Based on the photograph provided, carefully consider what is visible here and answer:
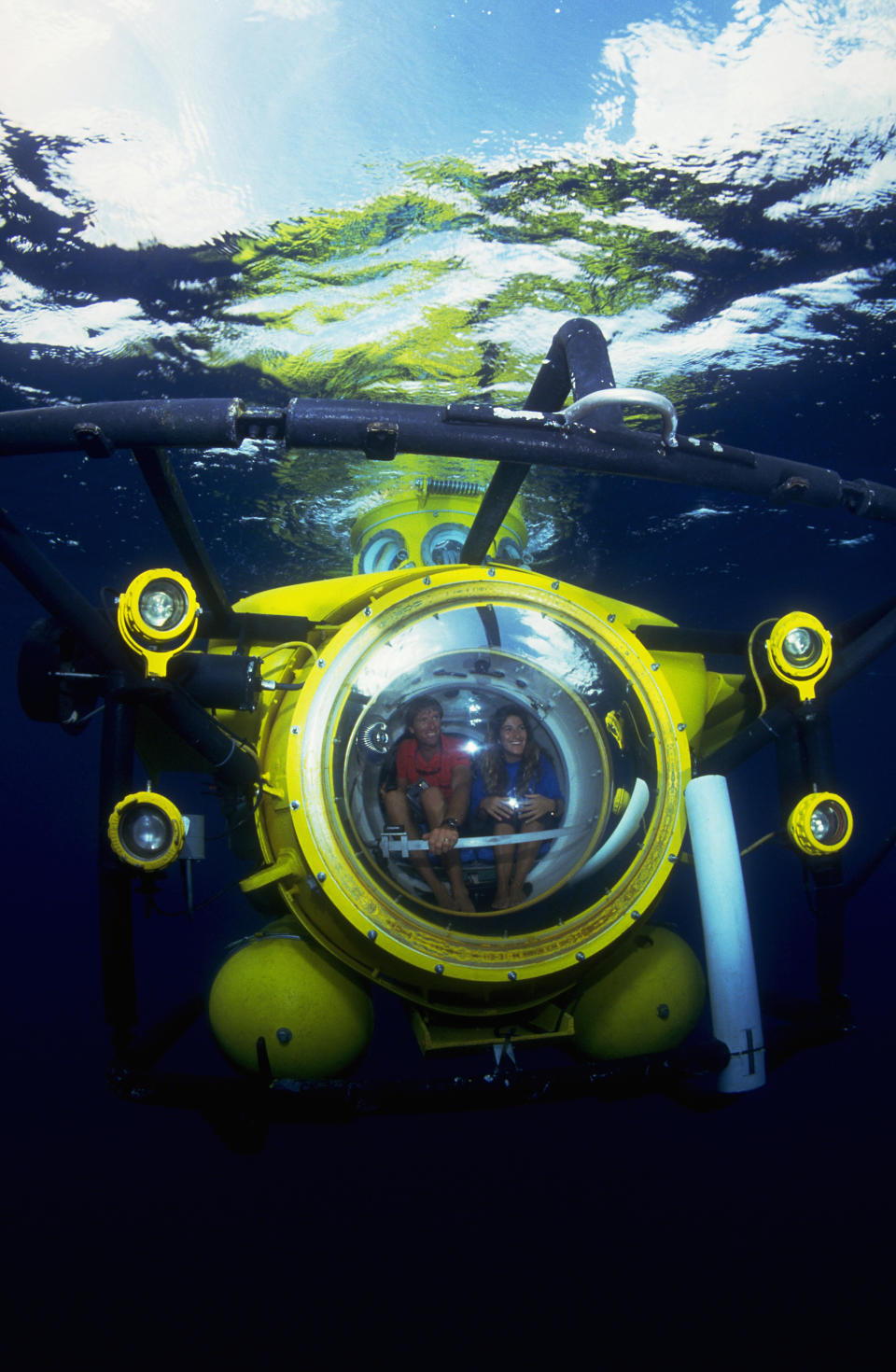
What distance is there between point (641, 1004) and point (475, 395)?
591 cm

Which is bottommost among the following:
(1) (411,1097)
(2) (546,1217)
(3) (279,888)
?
(2) (546,1217)

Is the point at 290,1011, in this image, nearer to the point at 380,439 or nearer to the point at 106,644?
the point at 106,644

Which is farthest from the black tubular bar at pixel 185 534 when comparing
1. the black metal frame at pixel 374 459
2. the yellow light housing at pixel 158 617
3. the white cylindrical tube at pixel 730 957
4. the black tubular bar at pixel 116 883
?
the white cylindrical tube at pixel 730 957

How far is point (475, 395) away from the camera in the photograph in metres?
6.55

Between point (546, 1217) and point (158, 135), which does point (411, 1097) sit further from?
point (546, 1217)

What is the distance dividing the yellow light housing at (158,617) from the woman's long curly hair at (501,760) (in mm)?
1650

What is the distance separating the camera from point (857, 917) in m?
50.1

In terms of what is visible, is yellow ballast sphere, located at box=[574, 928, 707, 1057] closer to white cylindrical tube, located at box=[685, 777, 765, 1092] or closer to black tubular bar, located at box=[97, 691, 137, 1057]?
white cylindrical tube, located at box=[685, 777, 765, 1092]

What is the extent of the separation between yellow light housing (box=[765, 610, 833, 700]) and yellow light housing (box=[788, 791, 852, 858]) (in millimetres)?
390

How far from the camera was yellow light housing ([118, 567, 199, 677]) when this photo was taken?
6.28 ft

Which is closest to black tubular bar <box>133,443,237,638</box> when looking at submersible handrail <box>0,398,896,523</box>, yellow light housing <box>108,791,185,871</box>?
submersible handrail <box>0,398,896,523</box>

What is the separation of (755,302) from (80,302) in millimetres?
5762

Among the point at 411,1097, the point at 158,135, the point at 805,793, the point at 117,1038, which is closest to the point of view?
the point at 411,1097

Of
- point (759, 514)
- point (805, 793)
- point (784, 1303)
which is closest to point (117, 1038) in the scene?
point (805, 793)
